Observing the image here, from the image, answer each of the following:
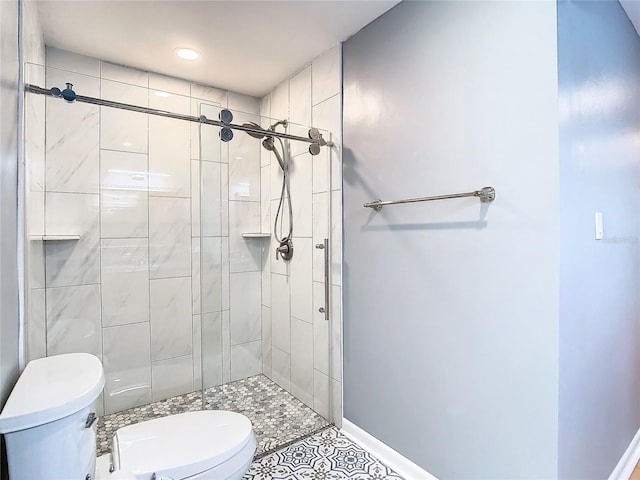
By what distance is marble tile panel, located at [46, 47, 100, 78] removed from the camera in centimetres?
223

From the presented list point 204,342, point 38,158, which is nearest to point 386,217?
point 204,342

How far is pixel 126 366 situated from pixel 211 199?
132 cm

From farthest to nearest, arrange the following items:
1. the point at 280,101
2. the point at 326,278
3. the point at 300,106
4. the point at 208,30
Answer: the point at 280,101 < the point at 300,106 < the point at 326,278 < the point at 208,30

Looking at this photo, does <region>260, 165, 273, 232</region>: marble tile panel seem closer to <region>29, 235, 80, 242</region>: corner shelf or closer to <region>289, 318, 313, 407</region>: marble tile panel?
<region>289, 318, 313, 407</region>: marble tile panel

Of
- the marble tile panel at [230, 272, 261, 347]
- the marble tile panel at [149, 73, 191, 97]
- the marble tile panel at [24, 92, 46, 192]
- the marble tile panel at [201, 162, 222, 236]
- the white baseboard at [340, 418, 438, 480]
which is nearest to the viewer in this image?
the marble tile panel at [24, 92, 46, 192]

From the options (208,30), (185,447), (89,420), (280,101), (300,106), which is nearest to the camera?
(89,420)

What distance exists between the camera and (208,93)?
9.09 feet

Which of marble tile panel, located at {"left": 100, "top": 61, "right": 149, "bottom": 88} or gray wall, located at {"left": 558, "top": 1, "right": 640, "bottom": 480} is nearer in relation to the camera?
gray wall, located at {"left": 558, "top": 1, "right": 640, "bottom": 480}

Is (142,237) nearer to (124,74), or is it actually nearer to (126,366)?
(126,366)

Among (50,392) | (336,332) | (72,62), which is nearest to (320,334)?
(336,332)

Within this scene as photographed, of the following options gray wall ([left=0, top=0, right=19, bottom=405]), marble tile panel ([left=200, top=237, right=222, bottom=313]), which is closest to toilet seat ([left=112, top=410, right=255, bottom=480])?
gray wall ([left=0, top=0, right=19, bottom=405])

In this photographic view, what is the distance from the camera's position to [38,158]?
193cm

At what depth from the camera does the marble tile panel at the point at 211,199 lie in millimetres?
2004

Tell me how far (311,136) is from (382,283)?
990 millimetres
